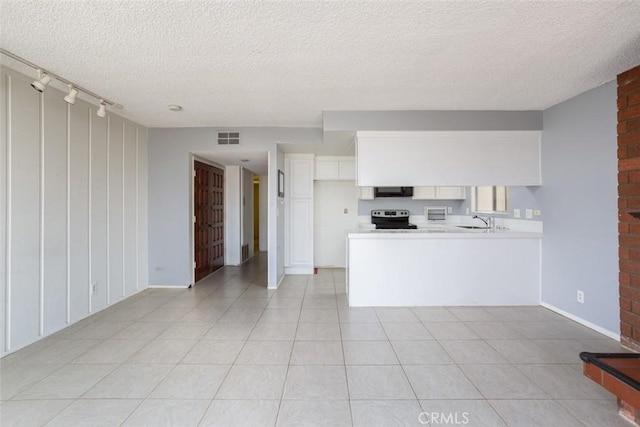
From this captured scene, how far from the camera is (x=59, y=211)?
3.06m

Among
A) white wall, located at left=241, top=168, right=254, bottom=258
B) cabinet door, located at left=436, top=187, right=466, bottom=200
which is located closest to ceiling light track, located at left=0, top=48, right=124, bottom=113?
white wall, located at left=241, top=168, right=254, bottom=258

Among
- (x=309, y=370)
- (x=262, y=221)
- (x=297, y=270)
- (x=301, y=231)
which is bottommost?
(x=309, y=370)

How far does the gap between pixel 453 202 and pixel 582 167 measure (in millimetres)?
2698

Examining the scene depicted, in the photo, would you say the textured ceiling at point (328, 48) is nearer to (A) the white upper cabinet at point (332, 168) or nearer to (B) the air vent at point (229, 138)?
(B) the air vent at point (229, 138)

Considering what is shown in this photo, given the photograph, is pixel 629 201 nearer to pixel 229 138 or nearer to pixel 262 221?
pixel 229 138

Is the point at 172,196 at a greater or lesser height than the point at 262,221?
greater

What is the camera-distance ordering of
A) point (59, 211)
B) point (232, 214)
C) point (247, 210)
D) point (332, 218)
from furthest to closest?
1. point (247, 210)
2. point (232, 214)
3. point (332, 218)
4. point (59, 211)

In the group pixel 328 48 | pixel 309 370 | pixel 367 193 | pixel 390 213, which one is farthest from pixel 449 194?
pixel 309 370

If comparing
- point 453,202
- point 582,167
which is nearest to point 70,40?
point 582,167

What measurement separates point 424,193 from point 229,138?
3633 millimetres

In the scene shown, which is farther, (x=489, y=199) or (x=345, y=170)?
(x=345, y=170)

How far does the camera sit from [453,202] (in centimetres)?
586

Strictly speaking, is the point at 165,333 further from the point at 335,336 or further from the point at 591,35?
the point at 591,35

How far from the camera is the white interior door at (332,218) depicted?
6.22 m
